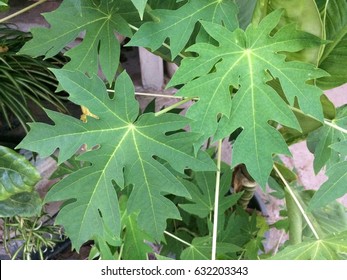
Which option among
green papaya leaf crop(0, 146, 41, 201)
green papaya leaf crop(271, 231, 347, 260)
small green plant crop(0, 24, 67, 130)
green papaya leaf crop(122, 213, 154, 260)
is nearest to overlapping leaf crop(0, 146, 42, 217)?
green papaya leaf crop(0, 146, 41, 201)

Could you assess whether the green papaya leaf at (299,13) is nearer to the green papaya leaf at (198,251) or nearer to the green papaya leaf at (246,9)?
the green papaya leaf at (246,9)

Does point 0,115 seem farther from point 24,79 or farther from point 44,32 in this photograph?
point 44,32

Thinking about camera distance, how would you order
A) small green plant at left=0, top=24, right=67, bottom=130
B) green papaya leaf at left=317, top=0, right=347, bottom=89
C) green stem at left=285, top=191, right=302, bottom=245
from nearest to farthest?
green papaya leaf at left=317, top=0, right=347, bottom=89, green stem at left=285, top=191, right=302, bottom=245, small green plant at left=0, top=24, right=67, bottom=130

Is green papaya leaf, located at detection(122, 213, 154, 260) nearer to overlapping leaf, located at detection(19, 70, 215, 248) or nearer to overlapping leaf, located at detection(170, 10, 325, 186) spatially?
overlapping leaf, located at detection(19, 70, 215, 248)

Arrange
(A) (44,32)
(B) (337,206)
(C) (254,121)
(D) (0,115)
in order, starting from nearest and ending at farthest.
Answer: (C) (254,121) < (A) (44,32) < (B) (337,206) < (D) (0,115)

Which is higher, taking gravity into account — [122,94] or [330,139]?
[122,94]
